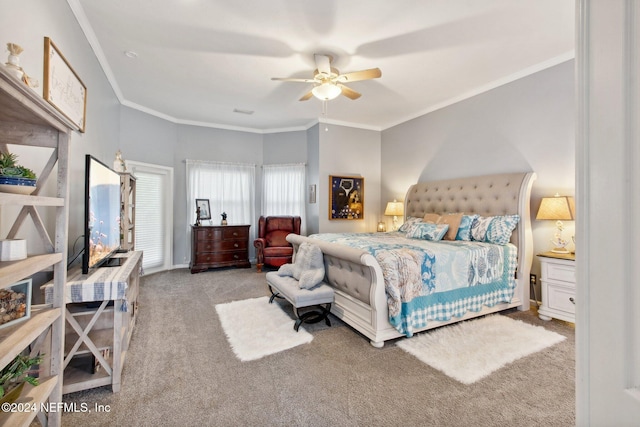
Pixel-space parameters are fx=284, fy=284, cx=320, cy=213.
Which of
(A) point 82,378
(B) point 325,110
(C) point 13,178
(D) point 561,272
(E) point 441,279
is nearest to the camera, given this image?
(C) point 13,178

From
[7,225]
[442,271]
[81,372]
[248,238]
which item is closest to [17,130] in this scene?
[7,225]

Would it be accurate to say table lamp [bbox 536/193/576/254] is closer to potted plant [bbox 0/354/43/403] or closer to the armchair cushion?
the armchair cushion

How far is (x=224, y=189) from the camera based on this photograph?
5758 mm

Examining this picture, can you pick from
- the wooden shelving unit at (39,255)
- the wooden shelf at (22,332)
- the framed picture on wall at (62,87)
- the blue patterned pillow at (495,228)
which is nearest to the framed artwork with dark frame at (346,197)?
the blue patterned pillow at (495,228)

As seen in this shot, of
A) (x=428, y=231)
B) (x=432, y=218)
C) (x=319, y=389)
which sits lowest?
(x=319, y=389)

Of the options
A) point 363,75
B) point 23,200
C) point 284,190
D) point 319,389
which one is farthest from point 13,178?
point 284,190

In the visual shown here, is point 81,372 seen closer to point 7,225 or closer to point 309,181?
point 7,225

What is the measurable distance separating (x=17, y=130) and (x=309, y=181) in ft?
15.1

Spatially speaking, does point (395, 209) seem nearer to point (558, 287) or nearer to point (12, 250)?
point (558, 287)

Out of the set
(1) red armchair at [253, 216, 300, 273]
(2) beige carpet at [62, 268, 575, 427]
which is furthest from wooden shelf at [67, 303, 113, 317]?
(1) red armchair at [253, 216, 300, 273]

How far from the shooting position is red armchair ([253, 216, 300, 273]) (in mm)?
5207

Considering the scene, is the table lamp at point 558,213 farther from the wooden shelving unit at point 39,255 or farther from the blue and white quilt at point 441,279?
the wooden shelving unit at point 39,255

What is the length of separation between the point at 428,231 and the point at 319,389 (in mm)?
2488

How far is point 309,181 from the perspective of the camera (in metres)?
5.76
